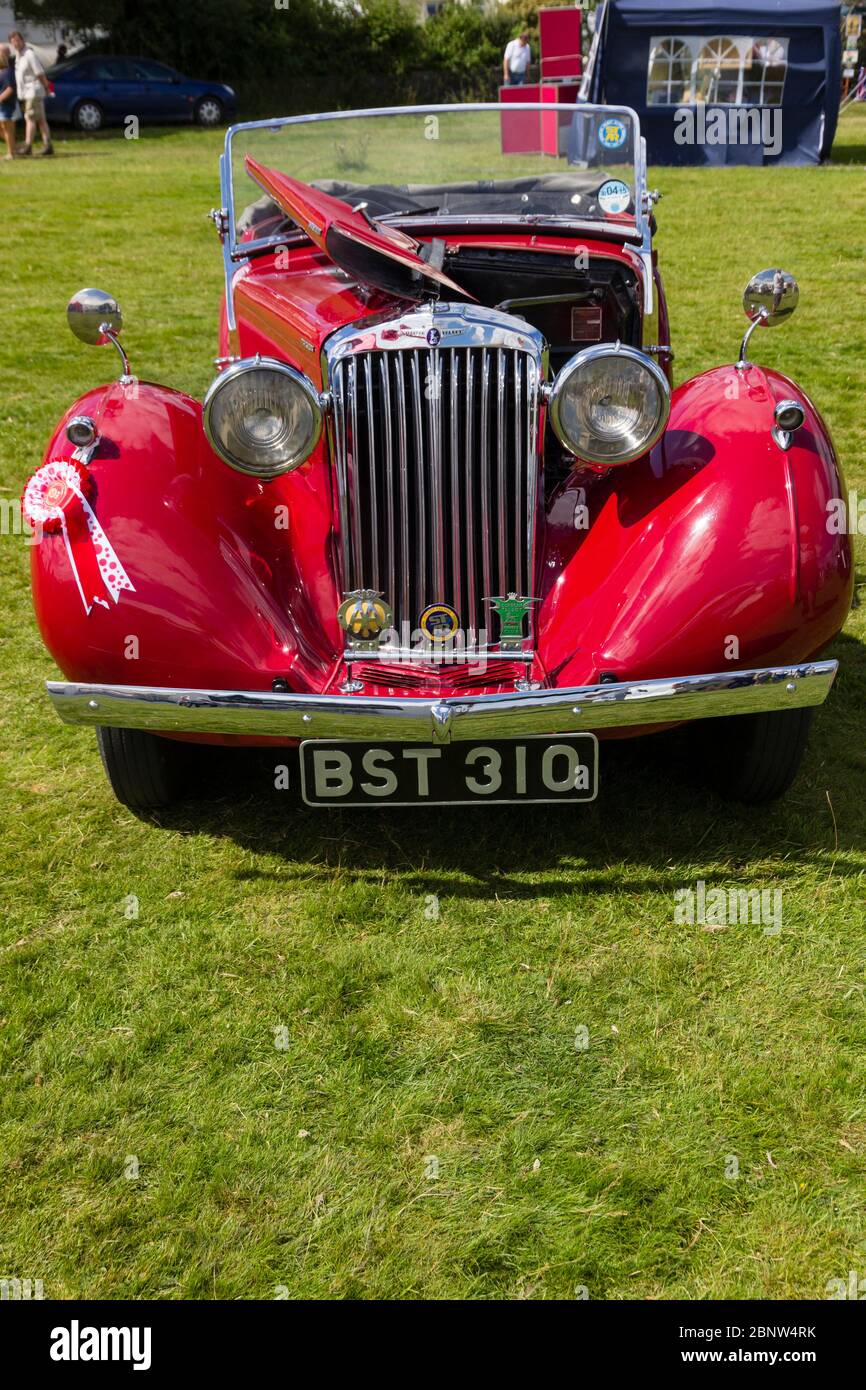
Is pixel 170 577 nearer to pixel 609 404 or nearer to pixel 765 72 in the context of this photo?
pixel 609 404

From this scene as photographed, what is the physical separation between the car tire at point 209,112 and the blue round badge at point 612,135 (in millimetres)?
21560

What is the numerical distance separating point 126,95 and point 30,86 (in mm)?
6201

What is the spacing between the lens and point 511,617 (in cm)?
321

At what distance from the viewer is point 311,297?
4.00m

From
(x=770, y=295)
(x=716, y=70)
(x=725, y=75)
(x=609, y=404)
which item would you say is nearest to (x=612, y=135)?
(x=770, y=295)

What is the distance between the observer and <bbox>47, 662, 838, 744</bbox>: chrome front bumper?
2.70 metres

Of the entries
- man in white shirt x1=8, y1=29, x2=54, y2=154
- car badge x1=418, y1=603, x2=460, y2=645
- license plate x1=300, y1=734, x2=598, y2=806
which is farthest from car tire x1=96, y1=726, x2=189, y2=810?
man in white shirt x1=8, y1=29, x2=54, y2=154

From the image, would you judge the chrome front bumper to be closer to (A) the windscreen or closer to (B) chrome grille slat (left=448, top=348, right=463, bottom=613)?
(B) chrome grille slat (left=448, top=348, right=463, bottom=613)

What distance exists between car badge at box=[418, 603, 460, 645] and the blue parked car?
22874mm

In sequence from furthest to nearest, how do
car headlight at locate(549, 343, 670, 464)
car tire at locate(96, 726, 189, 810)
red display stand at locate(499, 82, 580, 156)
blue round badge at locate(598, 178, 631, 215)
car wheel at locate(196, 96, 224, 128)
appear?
car wheel at locate(196, 96, 224, 128) < red display stand at locate(499, 82, 580, 156) < blue round badge at locate(598, 178, 631, 215) < car tire at locate(96, 726, 189, 810) < car headlight at locate(549, 343, 670, 464)

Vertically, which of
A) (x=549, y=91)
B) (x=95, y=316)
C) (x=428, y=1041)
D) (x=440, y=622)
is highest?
(x=549, y=91)
